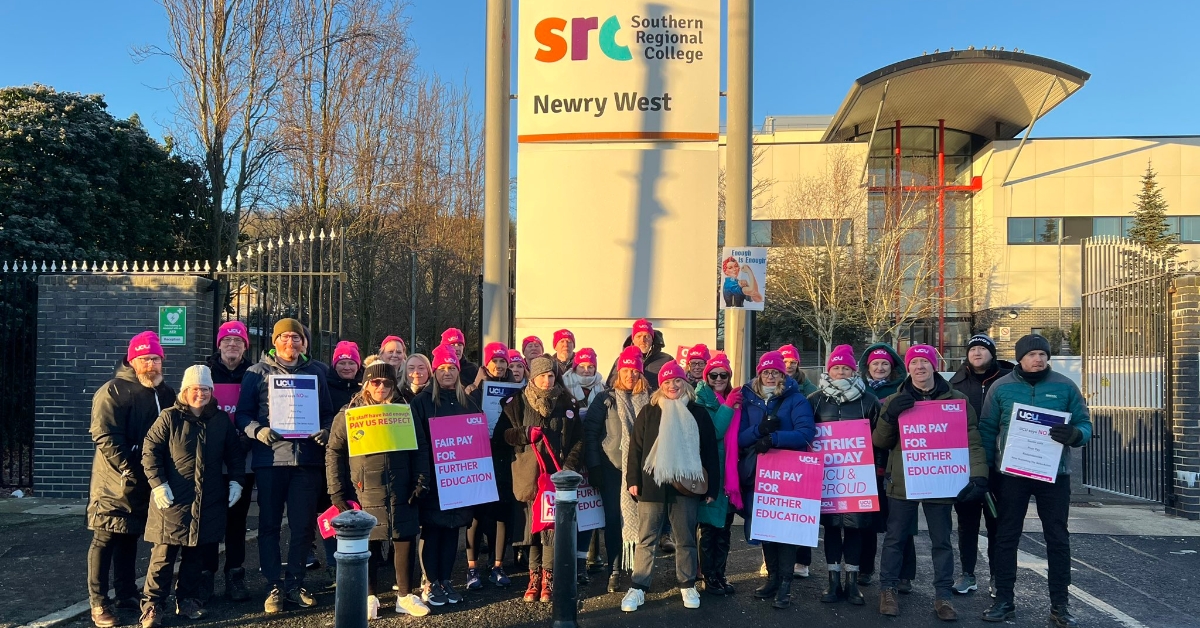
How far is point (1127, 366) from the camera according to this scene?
10.6 meters

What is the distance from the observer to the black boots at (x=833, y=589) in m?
6.14

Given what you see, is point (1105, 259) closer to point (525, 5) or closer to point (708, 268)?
point (708, 268)

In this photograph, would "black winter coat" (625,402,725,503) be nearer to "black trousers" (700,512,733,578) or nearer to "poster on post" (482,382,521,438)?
"black trousers" (700,512,733,578)

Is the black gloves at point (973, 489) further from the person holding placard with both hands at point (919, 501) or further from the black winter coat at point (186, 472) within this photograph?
the black winter coat at point (186, 472)

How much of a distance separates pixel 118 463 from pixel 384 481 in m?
1.75

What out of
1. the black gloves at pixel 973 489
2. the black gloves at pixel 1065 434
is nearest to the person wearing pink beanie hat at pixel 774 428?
the black gloves at pixel 973 489

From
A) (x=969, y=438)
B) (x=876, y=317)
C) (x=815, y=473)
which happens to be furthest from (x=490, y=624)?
(x=876, y=317)

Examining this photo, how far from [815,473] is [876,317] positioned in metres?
24.5

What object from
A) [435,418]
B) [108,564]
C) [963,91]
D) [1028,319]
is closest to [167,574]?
[108,564]

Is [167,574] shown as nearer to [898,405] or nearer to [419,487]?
[419,487]

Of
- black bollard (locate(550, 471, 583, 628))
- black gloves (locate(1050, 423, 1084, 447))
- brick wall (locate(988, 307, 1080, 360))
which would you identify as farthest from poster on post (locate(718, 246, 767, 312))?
brick wall (locate(988, 307, 1080, 360))

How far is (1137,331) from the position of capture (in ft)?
33.8

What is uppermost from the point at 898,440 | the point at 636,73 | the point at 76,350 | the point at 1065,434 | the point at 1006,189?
the point at 1006,189

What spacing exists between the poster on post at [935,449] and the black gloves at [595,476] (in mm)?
2244
